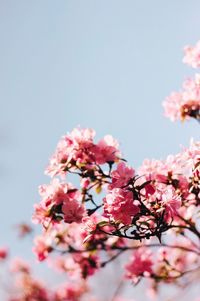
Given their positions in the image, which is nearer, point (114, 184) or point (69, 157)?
point (114, 184)

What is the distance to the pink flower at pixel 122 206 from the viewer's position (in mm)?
2422

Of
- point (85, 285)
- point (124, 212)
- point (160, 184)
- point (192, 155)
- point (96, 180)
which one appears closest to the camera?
point (124, 212)

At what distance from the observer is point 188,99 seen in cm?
374

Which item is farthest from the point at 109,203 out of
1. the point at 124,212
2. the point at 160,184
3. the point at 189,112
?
the point at 189,112

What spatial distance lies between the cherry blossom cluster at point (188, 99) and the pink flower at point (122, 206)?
157 cm

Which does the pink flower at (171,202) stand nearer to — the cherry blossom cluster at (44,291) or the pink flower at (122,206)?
the pink flower at (122,206)

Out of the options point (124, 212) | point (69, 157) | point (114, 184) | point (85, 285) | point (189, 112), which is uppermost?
point (85, 285)

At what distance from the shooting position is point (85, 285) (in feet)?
26.7

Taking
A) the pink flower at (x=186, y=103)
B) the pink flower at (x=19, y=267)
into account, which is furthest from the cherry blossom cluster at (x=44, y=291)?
the pink flower at (x=186, y=103)

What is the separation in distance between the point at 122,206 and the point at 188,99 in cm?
168

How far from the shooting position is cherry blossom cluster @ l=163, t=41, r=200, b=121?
12.1 feet

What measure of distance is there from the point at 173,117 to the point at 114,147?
1.00 m

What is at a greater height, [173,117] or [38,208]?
[173,117]

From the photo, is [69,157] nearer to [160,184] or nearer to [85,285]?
[160,184]
